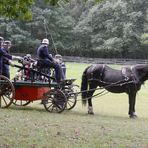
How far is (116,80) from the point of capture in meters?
12.6

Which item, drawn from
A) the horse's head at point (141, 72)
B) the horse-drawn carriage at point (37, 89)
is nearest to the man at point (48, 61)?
the horse-drawn carriage at point (37, 89)

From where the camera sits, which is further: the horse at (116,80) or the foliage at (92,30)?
the foliage at (92,30)

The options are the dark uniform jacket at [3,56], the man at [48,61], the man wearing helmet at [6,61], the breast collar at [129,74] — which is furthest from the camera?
the breast collar at [129,74]

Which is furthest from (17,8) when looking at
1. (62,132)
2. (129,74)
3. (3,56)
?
(129,74)

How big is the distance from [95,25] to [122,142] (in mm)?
58326

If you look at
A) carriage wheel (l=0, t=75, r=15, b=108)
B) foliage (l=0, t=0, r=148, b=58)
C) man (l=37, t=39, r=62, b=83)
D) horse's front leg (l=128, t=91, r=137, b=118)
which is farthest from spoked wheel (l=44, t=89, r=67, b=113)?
foliage (l=0, t=0, r=148, b=58)

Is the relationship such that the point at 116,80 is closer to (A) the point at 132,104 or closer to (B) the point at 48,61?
(A) the point at 132,104

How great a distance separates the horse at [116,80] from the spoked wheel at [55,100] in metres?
0.93

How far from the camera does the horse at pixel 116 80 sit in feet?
40.6

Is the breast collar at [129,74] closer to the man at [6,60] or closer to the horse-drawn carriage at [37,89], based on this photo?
the horse-drawn carriage at [37,89]

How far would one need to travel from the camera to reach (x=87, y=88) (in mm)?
12812

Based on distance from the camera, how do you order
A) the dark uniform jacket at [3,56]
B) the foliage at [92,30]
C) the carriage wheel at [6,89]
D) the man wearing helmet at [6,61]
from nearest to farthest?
the carriage wheel at [6,89], the dark uniform jacket at [3,56], the man wearing helmet at [6,61], the foliage at [92,30]

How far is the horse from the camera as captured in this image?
12383 mm

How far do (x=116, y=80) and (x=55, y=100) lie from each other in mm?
1971
